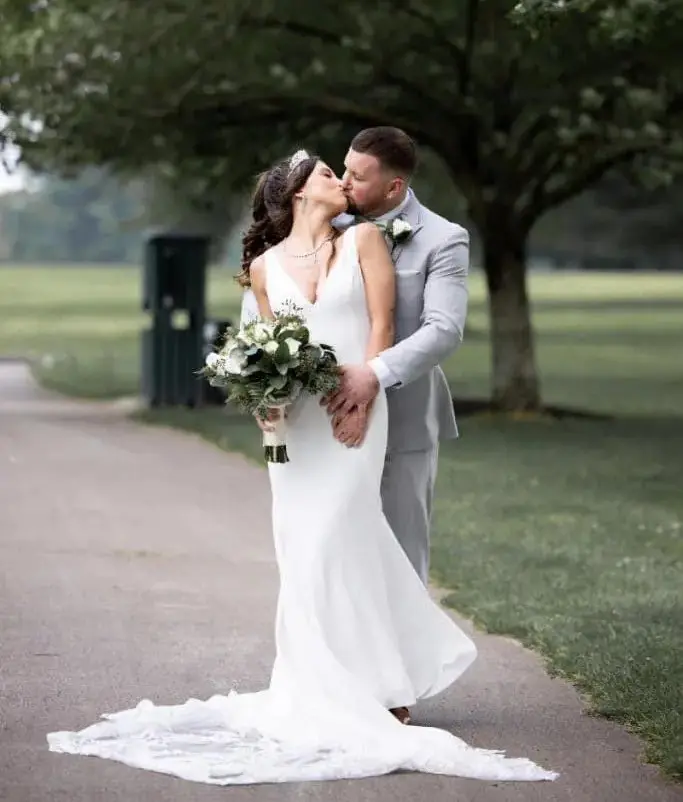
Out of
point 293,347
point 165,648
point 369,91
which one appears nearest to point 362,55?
point 369,91

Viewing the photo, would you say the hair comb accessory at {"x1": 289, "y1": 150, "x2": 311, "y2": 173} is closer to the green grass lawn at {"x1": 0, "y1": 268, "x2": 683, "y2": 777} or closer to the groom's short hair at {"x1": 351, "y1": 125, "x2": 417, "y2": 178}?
the groom's short hair at {"x1": 351, "y1": 125, "x2": 417, "y2": 178}

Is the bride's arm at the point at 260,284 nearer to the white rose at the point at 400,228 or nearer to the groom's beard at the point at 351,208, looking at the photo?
the groom's beard at the point at 351,208

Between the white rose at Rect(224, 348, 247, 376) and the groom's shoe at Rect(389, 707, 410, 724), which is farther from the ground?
the white rose at Rect(224, 348, 247, 376)

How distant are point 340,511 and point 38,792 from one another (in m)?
1.36

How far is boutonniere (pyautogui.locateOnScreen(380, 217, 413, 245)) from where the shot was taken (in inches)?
256

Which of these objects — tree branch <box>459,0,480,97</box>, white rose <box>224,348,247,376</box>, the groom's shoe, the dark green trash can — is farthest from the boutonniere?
the dark green trash can

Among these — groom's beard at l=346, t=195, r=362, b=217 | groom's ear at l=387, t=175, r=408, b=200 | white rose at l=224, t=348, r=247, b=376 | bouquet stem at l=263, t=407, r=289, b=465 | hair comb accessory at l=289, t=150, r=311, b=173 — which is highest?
hair comb accessory at l=289, t=150, r=311, b=173

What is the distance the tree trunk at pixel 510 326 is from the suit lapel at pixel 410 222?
15157mm

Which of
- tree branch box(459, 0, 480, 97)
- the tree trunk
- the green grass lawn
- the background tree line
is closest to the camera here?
the green grass lawn

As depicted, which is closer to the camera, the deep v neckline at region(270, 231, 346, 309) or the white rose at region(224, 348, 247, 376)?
the white rose at region(224, 348, 247, 376)

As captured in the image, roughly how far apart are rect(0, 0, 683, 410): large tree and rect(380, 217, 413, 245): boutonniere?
1138cm

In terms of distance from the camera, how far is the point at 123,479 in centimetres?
1464

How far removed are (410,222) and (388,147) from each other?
0.30m

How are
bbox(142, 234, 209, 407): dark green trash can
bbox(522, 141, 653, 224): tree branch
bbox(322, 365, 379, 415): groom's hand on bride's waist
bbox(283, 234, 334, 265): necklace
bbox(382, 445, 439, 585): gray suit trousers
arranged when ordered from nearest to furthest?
bbox(322, 365, 379, 415): groom's hand on bride's waist → bbox(283, 234, 334, 265): necklace → bbox(382, 445, 439, 585): gray suit trousers → bbox(522, 141, 653, 224): tree branch → bbox(142, 234, 209, 407): dark green trash can
